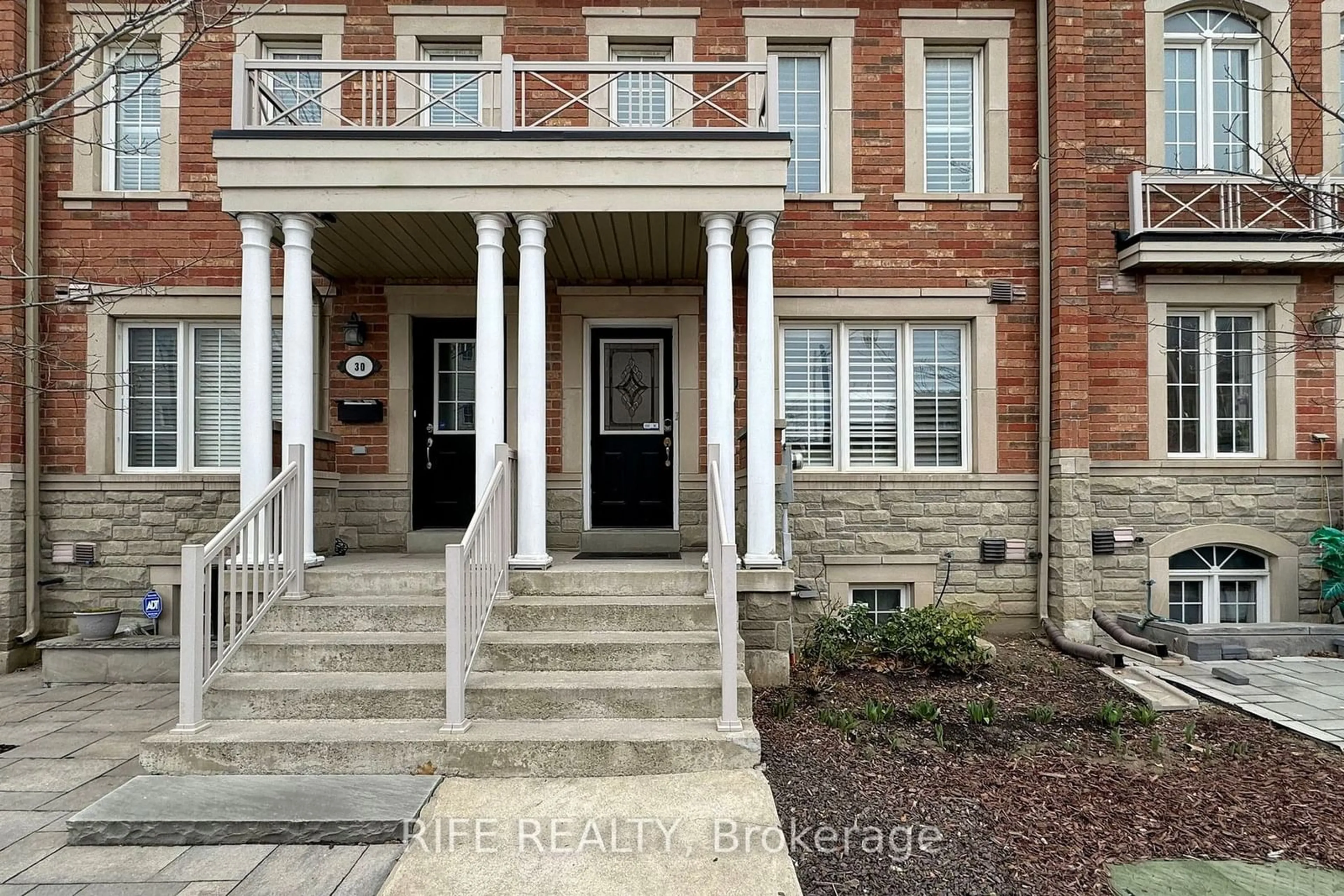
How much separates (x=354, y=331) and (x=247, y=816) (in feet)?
15.7

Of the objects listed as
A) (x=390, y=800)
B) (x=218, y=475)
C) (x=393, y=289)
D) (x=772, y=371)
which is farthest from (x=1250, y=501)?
(x=218, y=475)

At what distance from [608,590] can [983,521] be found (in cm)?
394

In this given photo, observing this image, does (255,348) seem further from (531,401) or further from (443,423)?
(443,423)

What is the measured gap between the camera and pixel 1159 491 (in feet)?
24.1

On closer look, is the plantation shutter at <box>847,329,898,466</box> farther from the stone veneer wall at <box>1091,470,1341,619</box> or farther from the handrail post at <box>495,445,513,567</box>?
the handrail post at <box>495,445,513,567</box>

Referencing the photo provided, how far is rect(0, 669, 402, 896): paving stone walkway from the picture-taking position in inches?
121

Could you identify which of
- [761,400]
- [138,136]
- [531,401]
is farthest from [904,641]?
[138,136]

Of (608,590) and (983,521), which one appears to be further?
(983,521)

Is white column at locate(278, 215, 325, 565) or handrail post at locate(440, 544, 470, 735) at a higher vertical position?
white column at locate(278, 215, 325, 565)

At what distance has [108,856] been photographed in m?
3.31

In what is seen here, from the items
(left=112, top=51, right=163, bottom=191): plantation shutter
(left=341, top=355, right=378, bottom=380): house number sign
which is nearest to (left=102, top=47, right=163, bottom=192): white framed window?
(left=112, top=51, right=163, bottom=191): plantation shutter

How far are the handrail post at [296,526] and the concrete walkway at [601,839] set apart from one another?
202cm

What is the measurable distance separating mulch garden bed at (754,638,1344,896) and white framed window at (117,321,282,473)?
5743 mm

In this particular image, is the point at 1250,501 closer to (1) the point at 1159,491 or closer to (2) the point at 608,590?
(1) the point at 1159,491
